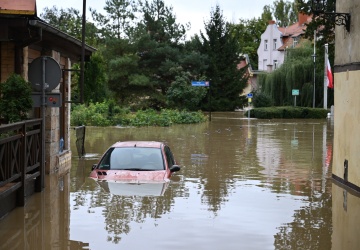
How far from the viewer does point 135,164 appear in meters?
15.2

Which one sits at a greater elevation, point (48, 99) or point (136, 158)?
point (48, 99)

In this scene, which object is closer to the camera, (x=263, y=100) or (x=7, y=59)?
(x=7, y=59)

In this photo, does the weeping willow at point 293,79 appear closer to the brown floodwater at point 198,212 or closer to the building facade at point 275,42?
the building facade at point 275,42

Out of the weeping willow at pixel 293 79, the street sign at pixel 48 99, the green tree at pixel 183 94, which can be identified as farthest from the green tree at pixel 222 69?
the street sign at pixel 48 99

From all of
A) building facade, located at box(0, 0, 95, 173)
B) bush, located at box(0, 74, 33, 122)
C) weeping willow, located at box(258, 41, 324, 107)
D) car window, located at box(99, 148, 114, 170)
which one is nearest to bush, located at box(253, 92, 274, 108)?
weeping willow, located at box(258, 41, 324, 107)

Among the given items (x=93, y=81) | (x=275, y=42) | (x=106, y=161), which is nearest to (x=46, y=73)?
(x=106, y=161)

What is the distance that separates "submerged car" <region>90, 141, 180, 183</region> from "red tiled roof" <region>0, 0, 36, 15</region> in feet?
12.9

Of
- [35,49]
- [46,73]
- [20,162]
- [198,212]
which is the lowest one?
[198,212]

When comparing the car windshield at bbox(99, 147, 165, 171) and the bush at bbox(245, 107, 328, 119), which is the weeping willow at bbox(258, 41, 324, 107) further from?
the car windshield at bbox(99, 147, 165, 171)

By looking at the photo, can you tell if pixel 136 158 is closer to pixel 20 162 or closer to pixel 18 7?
pixel 20 162

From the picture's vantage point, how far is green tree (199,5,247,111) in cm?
7219

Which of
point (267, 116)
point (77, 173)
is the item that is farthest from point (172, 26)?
point (77, 173)

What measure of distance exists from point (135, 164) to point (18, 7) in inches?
174

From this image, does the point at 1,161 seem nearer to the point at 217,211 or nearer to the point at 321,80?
the point at 217,211
